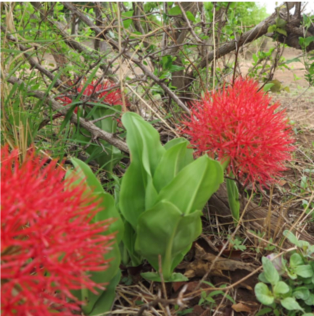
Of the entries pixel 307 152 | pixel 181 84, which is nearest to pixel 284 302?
pixel 307 152

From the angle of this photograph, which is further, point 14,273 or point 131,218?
point 131,218

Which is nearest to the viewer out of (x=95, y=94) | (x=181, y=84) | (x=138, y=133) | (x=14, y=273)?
(x=14, y=273)

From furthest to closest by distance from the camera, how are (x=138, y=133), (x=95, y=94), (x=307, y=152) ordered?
(x=307, y=152)
(x=95, y=94)
(x=138, y=133)

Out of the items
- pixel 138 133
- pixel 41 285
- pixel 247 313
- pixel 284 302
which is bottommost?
pixel 247 313

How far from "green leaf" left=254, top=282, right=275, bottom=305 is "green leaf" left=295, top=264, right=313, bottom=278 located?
0.32 ft

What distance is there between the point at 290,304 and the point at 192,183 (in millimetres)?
355

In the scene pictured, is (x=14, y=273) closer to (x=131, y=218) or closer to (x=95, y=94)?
(x=131, y=218)

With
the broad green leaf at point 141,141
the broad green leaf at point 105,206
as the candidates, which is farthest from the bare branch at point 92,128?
the broad green leaf at point 105,206

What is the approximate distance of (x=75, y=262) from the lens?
52cm

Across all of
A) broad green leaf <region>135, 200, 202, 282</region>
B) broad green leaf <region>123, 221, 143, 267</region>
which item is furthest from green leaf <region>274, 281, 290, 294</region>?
broad green leaf <region>123, 221, 143, 267</region>

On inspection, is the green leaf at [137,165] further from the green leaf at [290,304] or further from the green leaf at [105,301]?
the green leaf at [290,304]

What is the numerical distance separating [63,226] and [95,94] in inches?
32.4

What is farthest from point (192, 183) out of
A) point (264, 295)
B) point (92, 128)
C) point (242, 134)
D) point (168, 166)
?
point (92, 128)

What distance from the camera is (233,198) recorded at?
1.03 metres
